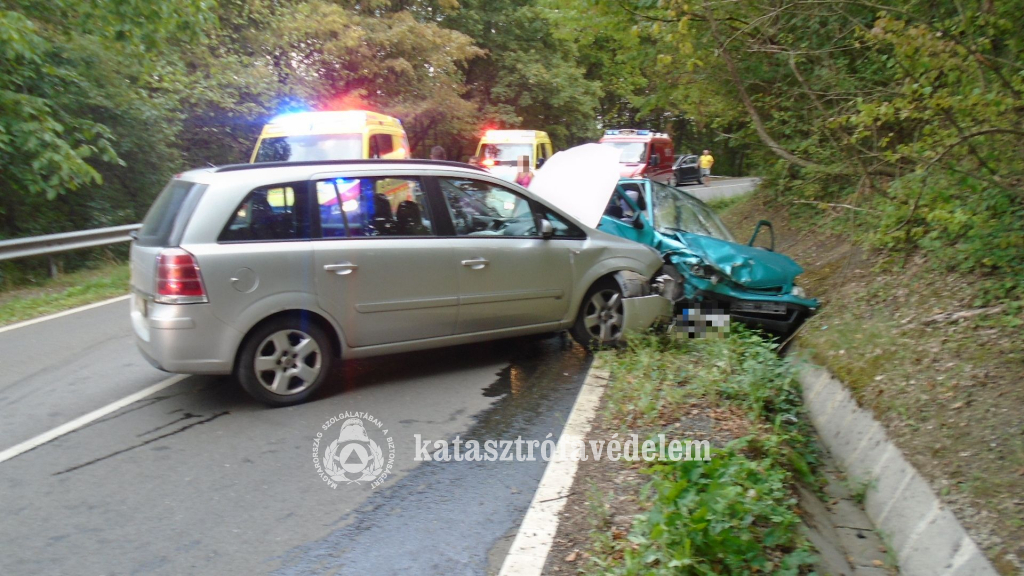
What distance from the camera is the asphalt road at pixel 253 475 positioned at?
12.2ft

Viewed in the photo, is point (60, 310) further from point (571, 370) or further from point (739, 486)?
point (739, 486)

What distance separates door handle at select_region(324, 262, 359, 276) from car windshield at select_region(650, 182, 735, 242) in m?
3.80

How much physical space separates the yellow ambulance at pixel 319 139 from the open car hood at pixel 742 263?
5.39 m

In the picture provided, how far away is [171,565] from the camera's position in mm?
3594

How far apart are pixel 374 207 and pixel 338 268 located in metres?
0.60

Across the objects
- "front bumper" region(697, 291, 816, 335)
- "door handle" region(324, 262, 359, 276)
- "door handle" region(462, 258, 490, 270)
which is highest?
"door handle" region(324, 262, 359, 276)

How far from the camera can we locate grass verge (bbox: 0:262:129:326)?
370 inches

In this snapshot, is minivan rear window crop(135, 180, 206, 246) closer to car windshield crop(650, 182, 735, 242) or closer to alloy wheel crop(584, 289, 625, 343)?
alloy wheel crop(584, 289, 625, 343)

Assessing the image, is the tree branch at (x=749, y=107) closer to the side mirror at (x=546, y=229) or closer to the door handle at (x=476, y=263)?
the side mirror at (x=546, y=229)

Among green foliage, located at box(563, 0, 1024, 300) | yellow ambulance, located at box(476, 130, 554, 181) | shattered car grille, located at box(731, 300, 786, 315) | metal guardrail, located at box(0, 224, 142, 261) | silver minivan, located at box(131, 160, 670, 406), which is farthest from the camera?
yellow ambulance, located at box(476, 130, 554, 181)

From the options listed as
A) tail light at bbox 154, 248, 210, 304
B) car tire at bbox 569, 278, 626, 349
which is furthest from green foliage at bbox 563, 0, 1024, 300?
tail light at bbox 154, 248, 210, 304

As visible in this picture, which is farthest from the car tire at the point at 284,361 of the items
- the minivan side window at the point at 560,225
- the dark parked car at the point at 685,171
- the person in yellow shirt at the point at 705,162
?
the dark parked car at the point at 685,171

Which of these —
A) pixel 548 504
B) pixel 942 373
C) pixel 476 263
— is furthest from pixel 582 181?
pixel 548 504

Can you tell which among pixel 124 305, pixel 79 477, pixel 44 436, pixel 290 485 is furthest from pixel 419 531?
pixel 124 305
